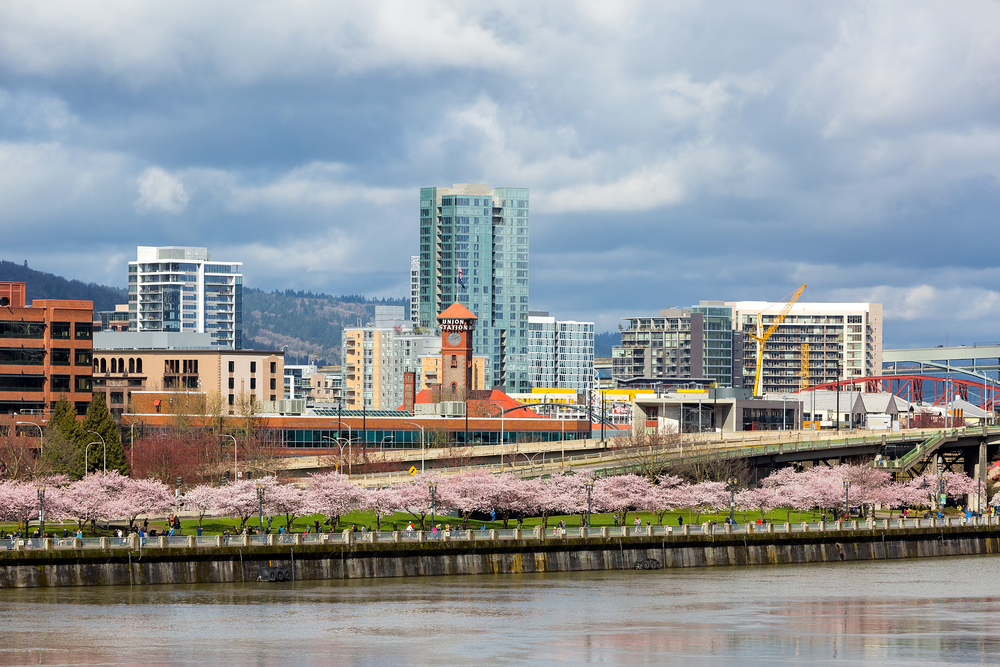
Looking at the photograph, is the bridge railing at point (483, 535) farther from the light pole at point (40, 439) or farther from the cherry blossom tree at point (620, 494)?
the light pole at point (40, 439)

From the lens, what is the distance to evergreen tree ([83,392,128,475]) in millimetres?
145375

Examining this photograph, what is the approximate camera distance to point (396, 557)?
110 metres

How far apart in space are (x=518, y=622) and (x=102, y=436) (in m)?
72.9

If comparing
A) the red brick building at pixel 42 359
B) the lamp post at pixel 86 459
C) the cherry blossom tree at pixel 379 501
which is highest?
the red brick building at pixel 42 359

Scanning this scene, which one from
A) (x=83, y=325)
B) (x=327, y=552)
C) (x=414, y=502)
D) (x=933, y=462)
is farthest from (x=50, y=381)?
(x=933, y=462)

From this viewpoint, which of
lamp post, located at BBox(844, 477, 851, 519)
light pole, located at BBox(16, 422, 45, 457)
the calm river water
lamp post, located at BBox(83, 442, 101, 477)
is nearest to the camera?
the calm river water

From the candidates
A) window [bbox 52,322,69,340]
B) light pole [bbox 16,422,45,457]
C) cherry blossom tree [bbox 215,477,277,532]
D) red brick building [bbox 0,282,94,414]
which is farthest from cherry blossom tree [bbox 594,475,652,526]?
window [bbox 52,322,69,340]

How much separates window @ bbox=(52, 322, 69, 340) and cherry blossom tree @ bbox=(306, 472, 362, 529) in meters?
63.0

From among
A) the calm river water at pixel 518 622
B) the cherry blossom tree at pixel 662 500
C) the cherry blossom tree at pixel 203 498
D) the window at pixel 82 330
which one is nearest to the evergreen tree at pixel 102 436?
the cherry blossom tree at pixel 203 498

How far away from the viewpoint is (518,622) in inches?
3383

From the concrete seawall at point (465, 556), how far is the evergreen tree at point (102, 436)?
42.6 m

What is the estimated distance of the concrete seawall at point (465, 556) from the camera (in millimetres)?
98875

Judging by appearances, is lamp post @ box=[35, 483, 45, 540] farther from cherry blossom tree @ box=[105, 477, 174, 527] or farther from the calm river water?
the calm river water

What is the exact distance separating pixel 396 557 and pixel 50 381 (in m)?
85.5
